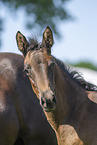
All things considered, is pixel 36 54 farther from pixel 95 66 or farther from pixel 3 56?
pixel 95 66

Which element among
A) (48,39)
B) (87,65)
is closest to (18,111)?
(48,39)

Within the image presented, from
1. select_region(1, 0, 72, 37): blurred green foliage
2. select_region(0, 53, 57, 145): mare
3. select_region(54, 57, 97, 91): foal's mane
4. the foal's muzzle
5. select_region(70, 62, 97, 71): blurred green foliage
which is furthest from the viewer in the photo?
select_region(70, 62, 97, 71): blurred green foliage

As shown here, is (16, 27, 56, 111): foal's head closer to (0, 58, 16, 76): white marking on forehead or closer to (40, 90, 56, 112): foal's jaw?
(40, 90, 56, 112): foal's jaw

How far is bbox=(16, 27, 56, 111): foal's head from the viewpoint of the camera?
13.1ft

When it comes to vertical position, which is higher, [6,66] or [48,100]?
[6,66]

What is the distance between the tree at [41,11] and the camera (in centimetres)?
1284

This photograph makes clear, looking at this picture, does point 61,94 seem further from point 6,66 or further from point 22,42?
point 6,66

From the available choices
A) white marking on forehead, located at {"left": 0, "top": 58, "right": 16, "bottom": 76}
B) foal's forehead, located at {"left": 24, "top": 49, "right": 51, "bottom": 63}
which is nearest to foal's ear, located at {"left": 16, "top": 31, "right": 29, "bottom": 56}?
foal's forehead, located at {"left": 24, "top": 49, "right": 51, "bottom": 63}

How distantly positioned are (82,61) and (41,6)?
48.4 metres

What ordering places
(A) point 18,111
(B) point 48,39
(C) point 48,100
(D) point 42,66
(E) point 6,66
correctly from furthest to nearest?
(E) point 6,66 < (A) point 18,111 < (B) point 48,39 < (D) point 42,66 < (C) point 48,100

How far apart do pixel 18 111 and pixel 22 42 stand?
130 centimetres

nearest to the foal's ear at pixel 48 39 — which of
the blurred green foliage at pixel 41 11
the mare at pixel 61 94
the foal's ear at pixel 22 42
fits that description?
the mare at pixel 61 94

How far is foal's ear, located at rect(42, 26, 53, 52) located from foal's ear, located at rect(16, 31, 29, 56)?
13.1 inches

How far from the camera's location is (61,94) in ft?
15.3
